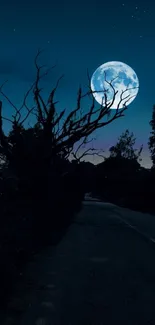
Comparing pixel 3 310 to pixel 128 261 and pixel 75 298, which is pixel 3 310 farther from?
pixel 128 261

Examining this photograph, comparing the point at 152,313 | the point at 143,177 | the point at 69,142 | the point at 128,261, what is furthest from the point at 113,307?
the point at 143,177

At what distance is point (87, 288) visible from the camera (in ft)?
27.6

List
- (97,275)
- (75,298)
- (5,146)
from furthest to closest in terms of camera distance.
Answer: (5,146), (97,275), (75,298)

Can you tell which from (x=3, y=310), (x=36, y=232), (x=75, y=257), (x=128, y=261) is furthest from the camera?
(x=36, y=232)

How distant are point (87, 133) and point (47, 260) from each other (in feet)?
26.9

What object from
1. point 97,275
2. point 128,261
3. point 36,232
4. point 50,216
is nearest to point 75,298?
point 97,275

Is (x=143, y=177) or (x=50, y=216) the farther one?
(x=143, y=177)

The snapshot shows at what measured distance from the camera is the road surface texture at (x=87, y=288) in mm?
Answer: 6375

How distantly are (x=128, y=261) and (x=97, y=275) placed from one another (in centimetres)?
217

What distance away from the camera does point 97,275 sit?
986 centimetres

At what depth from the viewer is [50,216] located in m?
17.4

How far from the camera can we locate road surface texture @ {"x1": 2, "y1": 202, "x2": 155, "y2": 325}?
6375 mm

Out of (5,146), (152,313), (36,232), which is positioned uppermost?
(5,146)

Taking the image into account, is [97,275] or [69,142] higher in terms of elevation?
[69,142]
